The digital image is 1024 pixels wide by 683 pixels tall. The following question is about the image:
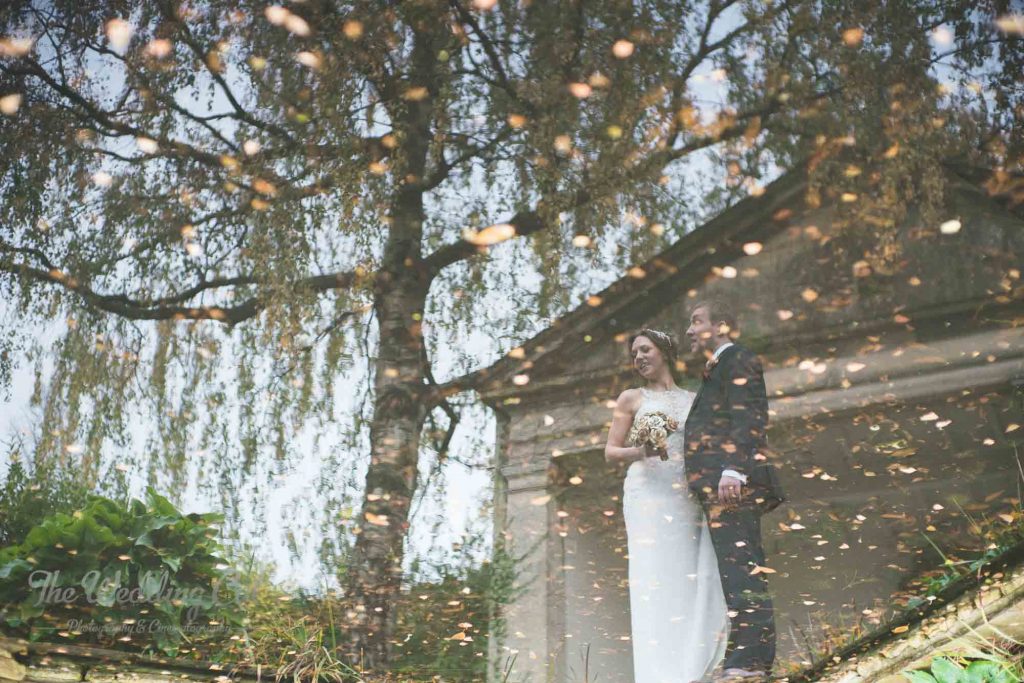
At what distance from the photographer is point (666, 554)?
8.16 ft

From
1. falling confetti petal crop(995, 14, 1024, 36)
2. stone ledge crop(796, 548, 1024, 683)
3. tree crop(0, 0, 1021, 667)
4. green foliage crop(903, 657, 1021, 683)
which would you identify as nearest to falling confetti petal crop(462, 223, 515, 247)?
tree crop(0, 0, 1021, 667)

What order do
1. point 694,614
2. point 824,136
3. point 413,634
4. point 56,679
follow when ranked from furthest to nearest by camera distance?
point 824,136
point 413,634
point 694,614
point 56,679

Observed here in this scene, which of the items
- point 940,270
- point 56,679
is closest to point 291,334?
point 56,679

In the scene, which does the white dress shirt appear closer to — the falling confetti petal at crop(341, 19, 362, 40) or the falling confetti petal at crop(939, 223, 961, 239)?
the falling confetti petal at crop(939, 223, 961, 239)

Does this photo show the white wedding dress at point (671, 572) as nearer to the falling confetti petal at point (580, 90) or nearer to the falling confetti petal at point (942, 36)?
the falling confetti petal at point (580, 90)

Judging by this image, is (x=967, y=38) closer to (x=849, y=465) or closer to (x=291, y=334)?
(x=849, y=465)

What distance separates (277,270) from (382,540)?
44.2 inches

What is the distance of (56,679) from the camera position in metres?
1.97

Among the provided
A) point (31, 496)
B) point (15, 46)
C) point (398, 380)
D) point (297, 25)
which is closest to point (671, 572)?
point (398, 380)

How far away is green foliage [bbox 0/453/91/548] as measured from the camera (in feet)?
8.70

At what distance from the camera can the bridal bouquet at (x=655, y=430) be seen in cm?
252

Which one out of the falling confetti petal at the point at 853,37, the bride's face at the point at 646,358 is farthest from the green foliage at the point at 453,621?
the falling confetti petal at the point at 853,37

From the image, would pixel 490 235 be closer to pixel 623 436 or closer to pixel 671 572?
pixel 623 436

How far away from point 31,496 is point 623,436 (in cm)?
199
